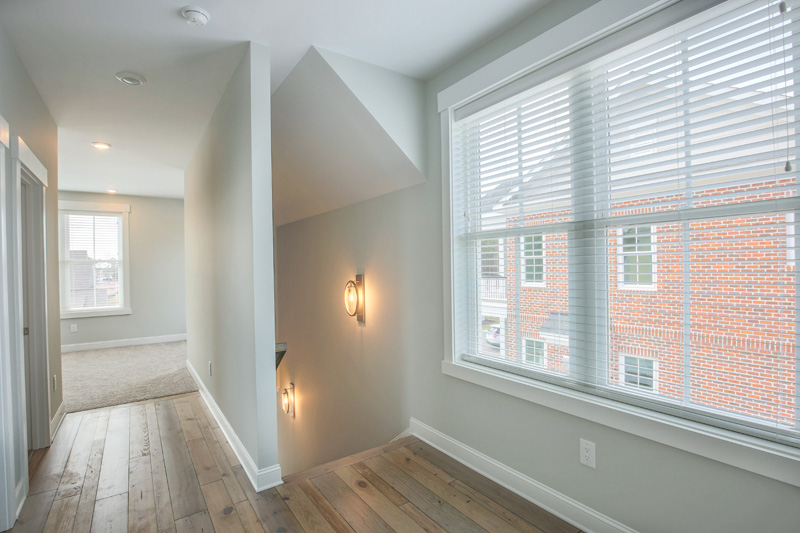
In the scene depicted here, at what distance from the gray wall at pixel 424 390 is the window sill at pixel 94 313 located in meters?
3.10

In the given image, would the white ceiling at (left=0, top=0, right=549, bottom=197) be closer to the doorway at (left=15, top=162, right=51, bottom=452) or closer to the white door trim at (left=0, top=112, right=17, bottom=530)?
the white door trim at (left=0, top=112, right=17, bottom=530)

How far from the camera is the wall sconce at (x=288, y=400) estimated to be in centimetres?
544

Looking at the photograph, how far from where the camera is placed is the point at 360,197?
3621 millimetres

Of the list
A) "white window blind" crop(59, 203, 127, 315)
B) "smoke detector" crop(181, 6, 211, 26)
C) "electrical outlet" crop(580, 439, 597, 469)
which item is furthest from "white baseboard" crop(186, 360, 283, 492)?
"white window blind" crop(59, 203, 127, 315)

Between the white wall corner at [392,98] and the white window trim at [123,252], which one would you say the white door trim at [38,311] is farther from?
the white window trim at [123,252]

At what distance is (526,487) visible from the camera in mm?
2217

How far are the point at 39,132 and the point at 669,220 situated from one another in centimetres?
397

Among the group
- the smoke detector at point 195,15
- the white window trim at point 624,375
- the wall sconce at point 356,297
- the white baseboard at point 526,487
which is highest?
the smoke detector at point 195,15

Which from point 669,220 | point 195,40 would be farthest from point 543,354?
point 195,40

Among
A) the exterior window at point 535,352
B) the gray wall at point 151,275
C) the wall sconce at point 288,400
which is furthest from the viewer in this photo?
the gray wall at point 151,275

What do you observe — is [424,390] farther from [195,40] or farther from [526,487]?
[195,40]

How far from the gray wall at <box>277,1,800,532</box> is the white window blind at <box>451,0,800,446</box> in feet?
0.77

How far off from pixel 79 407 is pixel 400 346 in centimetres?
307

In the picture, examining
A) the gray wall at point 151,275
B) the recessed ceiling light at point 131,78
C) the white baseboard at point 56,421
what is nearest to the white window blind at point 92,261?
the gray wall at point 151,275
